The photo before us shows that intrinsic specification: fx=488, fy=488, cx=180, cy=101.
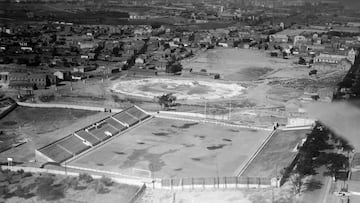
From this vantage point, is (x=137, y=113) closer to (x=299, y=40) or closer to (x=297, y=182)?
(x=297, y=182)

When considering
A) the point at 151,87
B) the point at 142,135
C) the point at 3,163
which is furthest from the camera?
the point at 151,87

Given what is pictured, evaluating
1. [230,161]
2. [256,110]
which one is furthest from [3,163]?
[256,110]

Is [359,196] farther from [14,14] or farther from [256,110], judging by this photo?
[14,14]

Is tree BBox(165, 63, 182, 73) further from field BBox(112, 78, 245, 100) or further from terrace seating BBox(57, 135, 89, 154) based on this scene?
terrace seating BBox(57, 135, 89, 154)

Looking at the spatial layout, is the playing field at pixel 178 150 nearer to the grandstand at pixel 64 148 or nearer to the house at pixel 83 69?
the grandstand at pixel 64 148

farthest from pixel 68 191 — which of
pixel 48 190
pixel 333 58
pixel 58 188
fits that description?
pixel 333 58

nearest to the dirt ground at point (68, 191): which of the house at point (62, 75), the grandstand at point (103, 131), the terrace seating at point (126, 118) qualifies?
the grandstand at point (103, 131)

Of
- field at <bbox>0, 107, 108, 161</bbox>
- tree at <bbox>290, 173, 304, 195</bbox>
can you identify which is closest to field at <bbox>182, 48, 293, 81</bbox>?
field at <bbox>0, 107, 108, 161</bbox>
